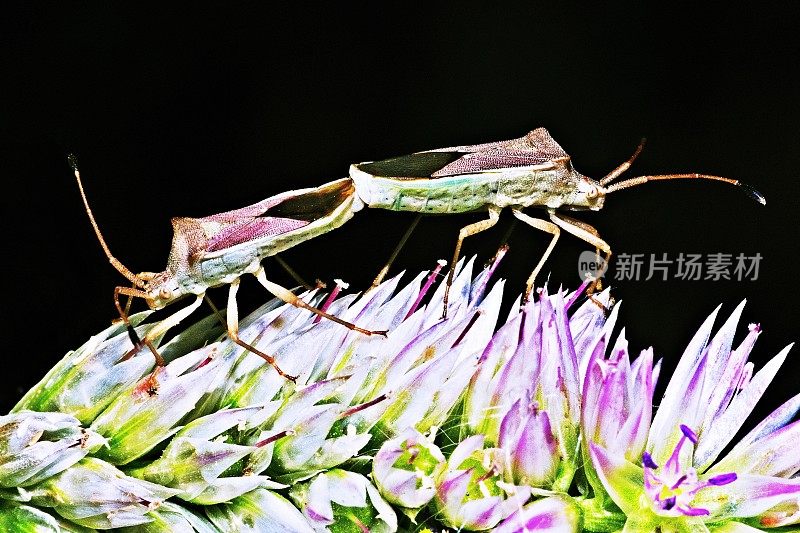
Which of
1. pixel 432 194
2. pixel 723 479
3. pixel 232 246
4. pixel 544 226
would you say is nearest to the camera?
pixel 723 479

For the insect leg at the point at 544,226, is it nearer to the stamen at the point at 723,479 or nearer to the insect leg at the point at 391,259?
the insect leg at the point at 391,259

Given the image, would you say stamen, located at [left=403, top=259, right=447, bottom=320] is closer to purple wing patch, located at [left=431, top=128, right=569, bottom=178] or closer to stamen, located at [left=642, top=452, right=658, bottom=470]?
purple wing patch, located at [left=431, top=128, right=569, bottom=178]

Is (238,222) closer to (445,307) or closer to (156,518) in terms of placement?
(445,307)

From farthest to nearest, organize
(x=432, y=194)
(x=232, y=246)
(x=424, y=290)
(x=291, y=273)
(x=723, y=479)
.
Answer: (x=291, y=273)
(x=432, y=194)
(x=424, y=290)
(x=232, y=246)
(x=723, y=479)

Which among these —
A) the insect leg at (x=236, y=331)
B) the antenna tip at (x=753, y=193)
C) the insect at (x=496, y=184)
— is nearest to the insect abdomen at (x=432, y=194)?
the insect at (x=496, y=184)

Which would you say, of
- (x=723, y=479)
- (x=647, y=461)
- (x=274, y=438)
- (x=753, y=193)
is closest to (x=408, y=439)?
(x=274, y=438)

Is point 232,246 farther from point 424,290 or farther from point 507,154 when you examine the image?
point 507,154

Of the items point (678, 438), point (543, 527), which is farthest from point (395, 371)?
point (678, 438)
